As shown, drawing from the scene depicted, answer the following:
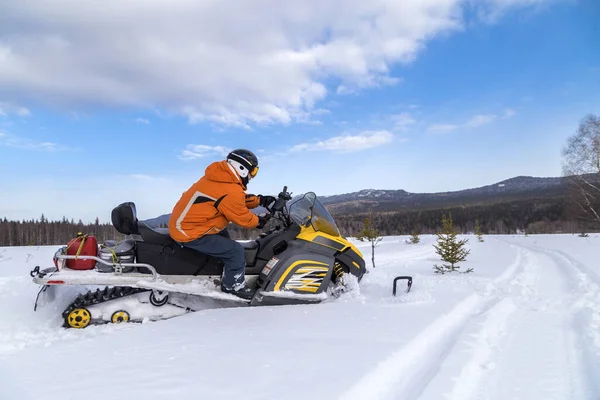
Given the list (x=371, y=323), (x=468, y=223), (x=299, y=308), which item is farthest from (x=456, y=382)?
(x=468, y=223)

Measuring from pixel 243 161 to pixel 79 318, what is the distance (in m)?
2.44

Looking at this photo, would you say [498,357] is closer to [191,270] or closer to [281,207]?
[281,207]

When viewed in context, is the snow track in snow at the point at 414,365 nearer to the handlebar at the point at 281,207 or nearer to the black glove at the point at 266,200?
the handlebar at the point at 281,207

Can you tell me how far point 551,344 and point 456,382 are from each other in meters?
1.41

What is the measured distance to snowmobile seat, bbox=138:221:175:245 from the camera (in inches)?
170

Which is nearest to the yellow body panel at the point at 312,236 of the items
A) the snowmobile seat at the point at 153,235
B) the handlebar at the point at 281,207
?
the handlebar at the point at 281,207

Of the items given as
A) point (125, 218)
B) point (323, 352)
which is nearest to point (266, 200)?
point (125, 218)

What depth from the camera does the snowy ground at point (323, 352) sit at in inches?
85.1

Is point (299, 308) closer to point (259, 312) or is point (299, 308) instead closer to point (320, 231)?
point (259, 312)

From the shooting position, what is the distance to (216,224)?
14.0ft

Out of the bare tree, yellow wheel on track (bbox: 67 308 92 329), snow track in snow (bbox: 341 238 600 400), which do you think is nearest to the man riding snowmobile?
yellow wheel on track (bbox: 67 308 92 329)

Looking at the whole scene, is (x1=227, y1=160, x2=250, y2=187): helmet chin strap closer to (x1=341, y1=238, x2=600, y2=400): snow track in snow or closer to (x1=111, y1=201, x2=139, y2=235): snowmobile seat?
(x1=111, y1=201, x2=139, y2=235): snowmobile seat

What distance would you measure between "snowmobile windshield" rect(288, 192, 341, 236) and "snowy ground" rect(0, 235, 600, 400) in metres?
1.00

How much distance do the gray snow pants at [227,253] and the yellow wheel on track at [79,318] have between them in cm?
122
